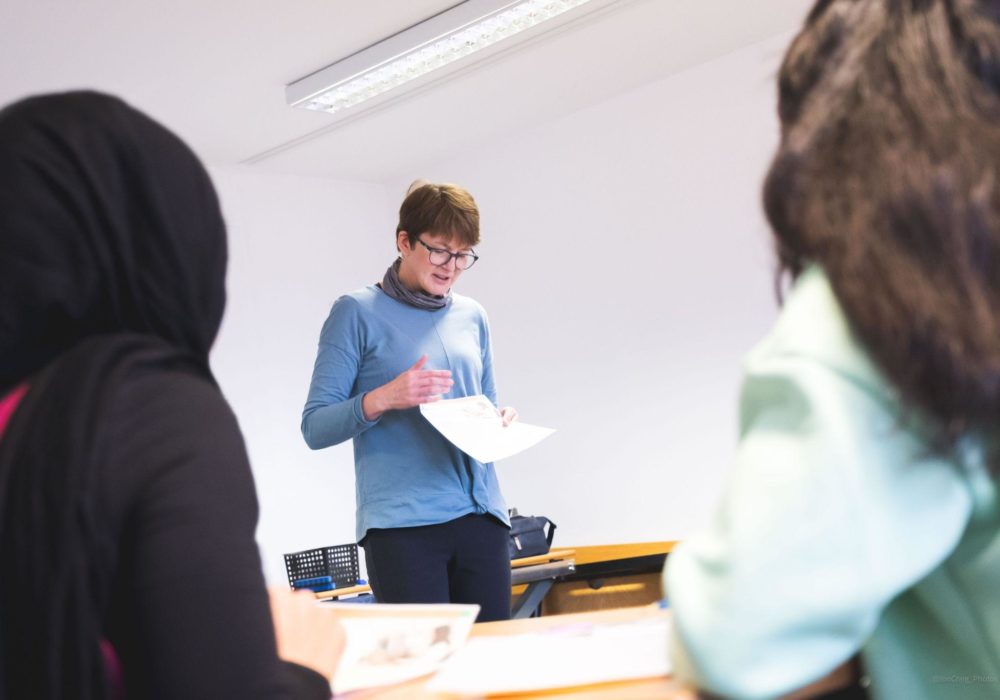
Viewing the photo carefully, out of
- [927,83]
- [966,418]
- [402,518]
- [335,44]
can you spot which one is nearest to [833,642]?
[966,418]

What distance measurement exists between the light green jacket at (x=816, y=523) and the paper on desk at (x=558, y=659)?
276mm

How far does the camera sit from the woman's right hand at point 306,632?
1000 millimetres

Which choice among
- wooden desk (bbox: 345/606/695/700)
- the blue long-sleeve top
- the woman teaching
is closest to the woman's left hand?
the woman teaching

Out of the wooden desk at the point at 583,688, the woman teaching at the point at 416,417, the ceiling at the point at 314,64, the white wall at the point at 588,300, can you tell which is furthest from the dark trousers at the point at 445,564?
the white wall at the point at 588,300

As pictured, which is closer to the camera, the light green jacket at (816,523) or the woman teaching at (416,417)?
the light green jacket at (816,523)

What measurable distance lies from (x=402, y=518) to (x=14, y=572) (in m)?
1.56

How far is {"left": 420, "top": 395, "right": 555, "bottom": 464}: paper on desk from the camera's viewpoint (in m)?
2.31

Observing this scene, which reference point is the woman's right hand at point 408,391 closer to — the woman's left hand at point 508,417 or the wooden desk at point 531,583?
the woman's left hand at point 508,417

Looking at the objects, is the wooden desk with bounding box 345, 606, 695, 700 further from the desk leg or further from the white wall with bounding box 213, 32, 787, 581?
the white wall with bounding box 213, 32, 787, 581

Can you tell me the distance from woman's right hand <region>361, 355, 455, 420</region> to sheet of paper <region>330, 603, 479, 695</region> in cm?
100

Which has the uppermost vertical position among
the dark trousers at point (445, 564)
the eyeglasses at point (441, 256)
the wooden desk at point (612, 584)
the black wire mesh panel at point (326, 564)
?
the eyeglasses at point (441, 256)

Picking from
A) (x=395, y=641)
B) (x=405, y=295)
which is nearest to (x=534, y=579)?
(x=405, y=295)

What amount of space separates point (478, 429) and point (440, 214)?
1.81ft

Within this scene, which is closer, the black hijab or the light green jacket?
the light green jacket
